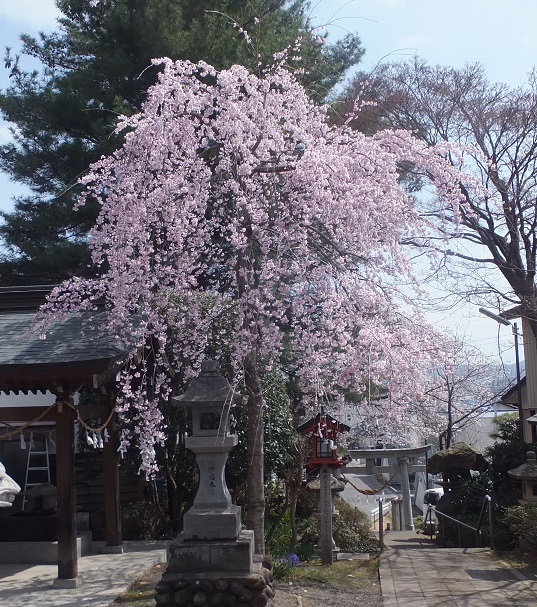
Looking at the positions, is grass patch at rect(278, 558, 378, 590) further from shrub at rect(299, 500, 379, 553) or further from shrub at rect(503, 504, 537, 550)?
shrub at rect(503, 504, 537, 550)

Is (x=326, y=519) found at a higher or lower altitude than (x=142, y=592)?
higher

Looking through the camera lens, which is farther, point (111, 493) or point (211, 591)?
point (111, 493)

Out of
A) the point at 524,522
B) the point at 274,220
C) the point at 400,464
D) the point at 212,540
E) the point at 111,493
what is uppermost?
the point at 274,220

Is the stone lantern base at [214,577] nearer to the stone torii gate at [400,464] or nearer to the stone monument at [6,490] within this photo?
the stone monument at [6,490]

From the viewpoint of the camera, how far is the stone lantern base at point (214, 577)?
6.70m

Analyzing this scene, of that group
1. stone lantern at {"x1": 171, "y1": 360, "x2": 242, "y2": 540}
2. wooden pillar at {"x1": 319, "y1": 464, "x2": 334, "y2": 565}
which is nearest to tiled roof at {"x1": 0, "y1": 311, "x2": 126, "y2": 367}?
stone lantern at {"x1": 171, "y1": 360, "x2": 242, "y2": 540}

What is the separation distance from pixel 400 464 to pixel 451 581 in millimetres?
8695

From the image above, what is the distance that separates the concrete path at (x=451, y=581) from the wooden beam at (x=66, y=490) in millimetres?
3854

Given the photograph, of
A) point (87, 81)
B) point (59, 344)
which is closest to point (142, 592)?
point (59, 344)

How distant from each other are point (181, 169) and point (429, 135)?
25.9 ft

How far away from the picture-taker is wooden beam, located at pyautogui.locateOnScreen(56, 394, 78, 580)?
8234 millimetres

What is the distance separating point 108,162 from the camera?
8.30m

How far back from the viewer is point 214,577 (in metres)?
6.80

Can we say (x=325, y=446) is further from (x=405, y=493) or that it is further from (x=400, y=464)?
(x=405, y=493)
